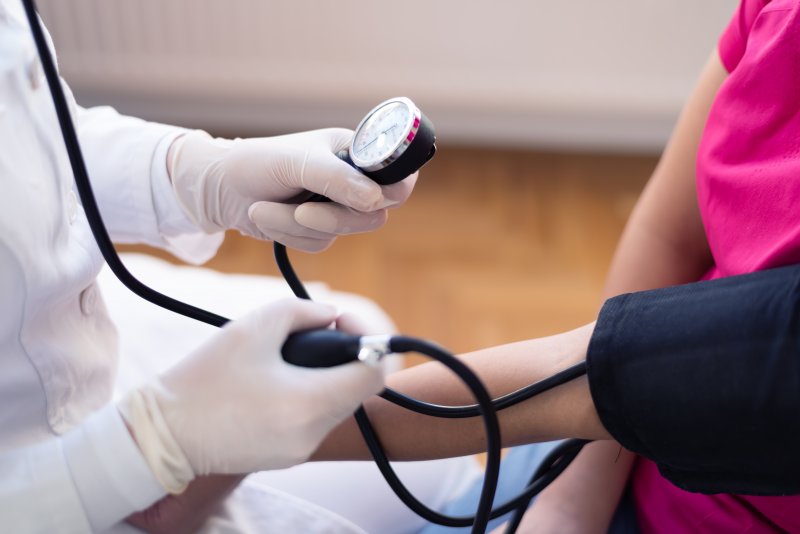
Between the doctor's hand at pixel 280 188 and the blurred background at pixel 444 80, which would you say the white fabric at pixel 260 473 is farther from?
the blurred background at pixel 444 80

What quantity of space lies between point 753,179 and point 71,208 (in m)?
0.64

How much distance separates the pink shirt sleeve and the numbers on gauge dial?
39 centimetres

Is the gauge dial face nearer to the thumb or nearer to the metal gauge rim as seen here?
the metal gauge rim

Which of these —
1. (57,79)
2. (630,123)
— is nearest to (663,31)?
(630,123)

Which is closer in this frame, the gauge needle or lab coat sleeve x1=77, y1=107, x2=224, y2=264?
the gauge needle

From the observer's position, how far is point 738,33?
88 cm

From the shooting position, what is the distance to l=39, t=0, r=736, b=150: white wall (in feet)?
7.26

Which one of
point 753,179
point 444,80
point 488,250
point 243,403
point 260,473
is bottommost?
point 488,250

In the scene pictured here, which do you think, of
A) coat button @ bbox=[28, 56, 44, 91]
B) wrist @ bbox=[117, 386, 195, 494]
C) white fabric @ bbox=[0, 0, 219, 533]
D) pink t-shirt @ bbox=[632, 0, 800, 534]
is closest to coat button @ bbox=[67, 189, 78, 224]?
white fabric @ bbox=[0, 0, 219, 533]

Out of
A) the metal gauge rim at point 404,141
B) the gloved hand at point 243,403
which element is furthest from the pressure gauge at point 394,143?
the gloved hand at point 243,403

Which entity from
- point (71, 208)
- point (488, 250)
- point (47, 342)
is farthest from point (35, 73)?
point (488, 250)

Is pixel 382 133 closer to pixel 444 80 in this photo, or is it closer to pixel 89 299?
pixel 89 299

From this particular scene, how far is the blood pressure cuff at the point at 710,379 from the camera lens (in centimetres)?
59

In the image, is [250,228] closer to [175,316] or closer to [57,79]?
[175,316]
